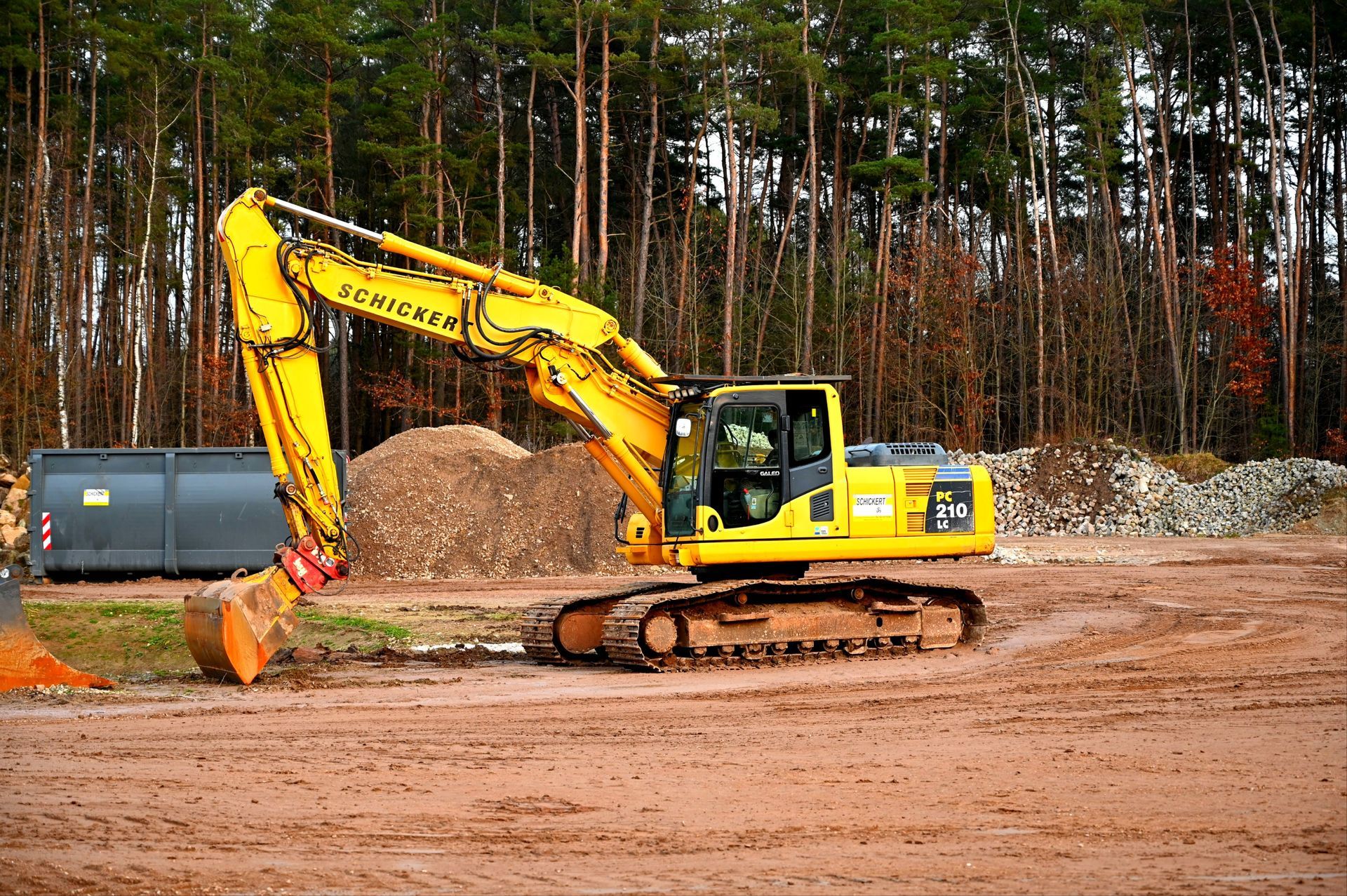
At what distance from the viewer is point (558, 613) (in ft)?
40.7

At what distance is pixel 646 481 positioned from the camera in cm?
1201

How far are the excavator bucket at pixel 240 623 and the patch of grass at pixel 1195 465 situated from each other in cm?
2573

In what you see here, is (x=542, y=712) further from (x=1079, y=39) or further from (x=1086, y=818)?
(x=1079, y=39)

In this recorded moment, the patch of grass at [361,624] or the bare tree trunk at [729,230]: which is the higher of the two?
the bare tree trunk at [729,230]

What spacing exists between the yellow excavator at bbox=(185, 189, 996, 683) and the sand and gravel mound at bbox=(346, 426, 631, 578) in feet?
28.9

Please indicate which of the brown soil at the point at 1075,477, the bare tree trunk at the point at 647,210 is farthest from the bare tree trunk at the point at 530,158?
the brown soil at the point at 1075,477

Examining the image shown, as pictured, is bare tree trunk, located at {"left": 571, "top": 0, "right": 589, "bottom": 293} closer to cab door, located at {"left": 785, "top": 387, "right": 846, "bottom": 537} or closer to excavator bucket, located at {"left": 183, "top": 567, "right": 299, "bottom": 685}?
cab door, located at {"left": 785, "top": 387, "right": 846, "bottom": 537}

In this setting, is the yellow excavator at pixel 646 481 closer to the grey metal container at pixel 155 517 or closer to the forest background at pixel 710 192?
the grey metal container at pixel 155 517

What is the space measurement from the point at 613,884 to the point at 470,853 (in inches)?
31.6

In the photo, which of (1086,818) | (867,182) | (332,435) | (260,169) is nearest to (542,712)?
(1086,818)

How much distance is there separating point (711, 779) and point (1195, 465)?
27731 mm

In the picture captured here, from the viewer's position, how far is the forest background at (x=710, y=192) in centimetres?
3581

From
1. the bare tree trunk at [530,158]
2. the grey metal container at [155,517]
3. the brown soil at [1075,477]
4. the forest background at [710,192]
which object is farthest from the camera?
the bare tree trunk at [530,158]

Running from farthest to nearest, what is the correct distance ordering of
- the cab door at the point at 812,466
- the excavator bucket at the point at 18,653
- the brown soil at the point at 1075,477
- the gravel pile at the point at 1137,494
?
the brown soil at the point at 1075,477, the gravel pile at the point at 1137,494, the cab door at the point at 812,466, the excavator bucket at the point at 18,653
